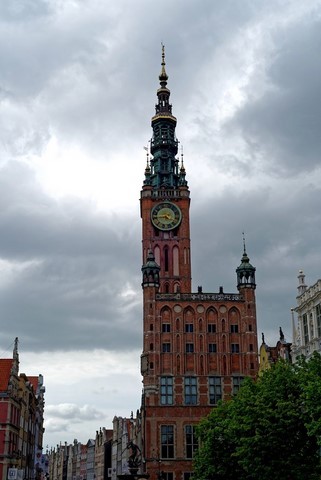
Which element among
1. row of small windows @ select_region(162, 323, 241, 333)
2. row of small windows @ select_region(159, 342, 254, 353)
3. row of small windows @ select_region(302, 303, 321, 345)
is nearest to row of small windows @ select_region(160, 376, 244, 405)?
row of small windows @ select_region(159, 342, 254, 353)

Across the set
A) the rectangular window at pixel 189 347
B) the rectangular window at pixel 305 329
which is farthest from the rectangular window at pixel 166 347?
the rectangular window at pixel 305 329

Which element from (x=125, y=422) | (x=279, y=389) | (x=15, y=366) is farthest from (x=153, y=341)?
(x=125, y=422)

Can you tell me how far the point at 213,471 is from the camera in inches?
2359

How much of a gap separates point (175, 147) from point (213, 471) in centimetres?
6938

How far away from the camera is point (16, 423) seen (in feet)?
264

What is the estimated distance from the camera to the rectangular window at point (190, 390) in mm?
85000

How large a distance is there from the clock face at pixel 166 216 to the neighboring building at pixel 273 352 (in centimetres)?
2783

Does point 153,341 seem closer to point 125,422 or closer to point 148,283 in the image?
point 148,283

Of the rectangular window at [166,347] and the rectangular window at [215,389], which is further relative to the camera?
the rectangular window at [166,347]

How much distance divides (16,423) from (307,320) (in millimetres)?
40081

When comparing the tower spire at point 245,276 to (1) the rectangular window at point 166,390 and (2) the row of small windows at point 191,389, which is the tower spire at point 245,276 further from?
(1) the rectangular window at point 166,390

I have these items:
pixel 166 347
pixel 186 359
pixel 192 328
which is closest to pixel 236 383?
pixel 186 359

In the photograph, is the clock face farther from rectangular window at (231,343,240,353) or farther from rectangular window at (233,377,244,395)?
rectangular window at (233,377,244,395)

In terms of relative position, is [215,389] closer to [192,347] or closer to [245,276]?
[192,347]
